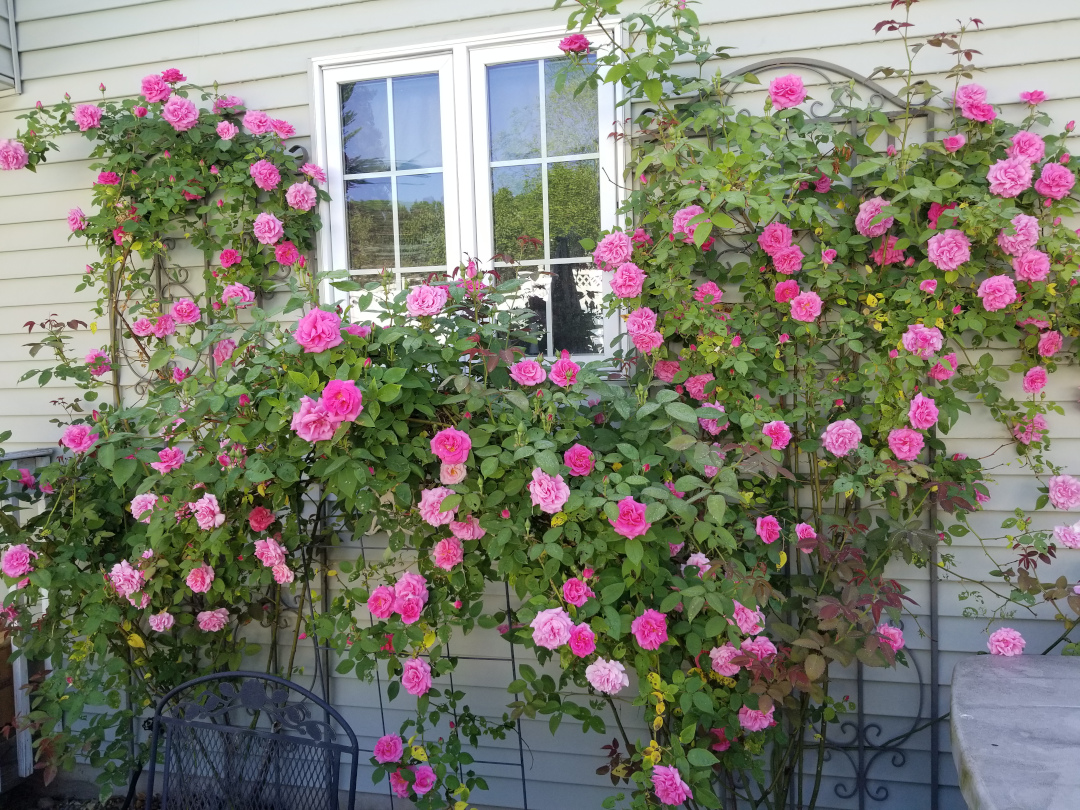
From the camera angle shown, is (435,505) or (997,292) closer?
(435,505)

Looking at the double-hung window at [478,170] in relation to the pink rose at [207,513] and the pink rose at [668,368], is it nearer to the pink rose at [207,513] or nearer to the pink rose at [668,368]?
the pink rose at [668,368]

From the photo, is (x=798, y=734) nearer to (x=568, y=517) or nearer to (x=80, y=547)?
(x=568, y=517)

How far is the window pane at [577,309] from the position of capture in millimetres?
2666

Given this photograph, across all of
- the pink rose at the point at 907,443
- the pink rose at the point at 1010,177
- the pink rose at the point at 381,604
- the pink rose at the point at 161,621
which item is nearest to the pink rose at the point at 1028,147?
the pink rose at the point at 1010,177

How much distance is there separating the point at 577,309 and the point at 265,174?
48.4 inches

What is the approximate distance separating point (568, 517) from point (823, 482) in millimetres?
932

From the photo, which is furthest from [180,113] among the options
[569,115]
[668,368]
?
[668,368]

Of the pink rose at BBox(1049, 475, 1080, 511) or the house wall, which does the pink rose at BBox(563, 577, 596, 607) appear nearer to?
the house wall

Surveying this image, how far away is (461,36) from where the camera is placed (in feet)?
8.77

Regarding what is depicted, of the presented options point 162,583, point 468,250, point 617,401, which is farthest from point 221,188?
point 617,401

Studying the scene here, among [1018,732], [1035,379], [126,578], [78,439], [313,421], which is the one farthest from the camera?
[78,439]

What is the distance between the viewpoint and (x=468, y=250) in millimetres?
2756

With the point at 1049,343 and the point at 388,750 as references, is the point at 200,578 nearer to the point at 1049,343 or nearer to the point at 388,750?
the point at 388,750

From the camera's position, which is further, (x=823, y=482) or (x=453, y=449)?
(x=823, y=482)
